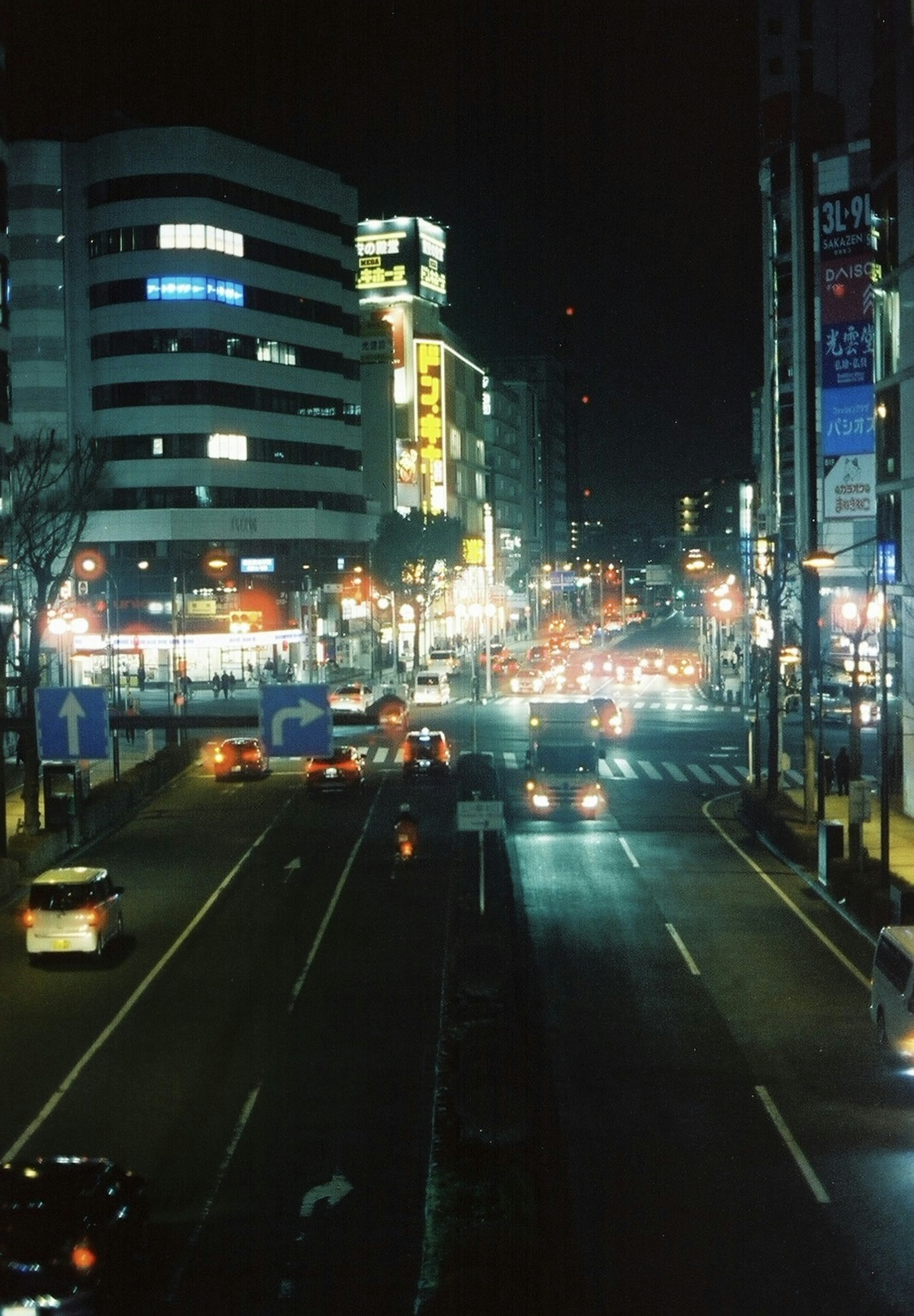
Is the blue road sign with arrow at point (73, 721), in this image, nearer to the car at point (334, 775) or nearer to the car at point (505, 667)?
the car at point (334, 775)

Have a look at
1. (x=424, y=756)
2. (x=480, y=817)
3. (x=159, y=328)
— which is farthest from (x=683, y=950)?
(x=159, y=328)

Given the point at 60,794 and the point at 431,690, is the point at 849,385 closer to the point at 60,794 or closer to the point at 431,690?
the point at 431,690

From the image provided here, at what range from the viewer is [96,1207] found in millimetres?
12984

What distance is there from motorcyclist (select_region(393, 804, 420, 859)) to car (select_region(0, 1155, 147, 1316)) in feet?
76.7

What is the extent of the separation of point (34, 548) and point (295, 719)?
2227 cm

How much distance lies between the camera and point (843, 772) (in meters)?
45.1

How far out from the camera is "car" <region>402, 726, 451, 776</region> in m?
52.5

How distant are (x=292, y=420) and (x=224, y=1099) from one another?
86857 mm

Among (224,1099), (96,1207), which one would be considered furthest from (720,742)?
(96,1207)

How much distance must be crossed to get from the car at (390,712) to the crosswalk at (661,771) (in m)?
2.18

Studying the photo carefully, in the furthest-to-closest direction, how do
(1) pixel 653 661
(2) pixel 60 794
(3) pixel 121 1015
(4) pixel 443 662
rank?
(1) pixel 653 661 < (4) pixel 443 662 < (2) pixel 60 794 < (3) pixel 121 1015

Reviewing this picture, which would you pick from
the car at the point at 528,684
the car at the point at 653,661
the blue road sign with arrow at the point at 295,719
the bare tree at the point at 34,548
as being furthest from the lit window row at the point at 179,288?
the blue road sign with arrow at the point at 295,719

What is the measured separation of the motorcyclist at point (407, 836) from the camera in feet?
123

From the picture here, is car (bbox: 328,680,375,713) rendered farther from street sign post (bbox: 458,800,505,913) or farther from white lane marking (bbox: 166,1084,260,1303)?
white lane marking (bbox: 166,1084,260,1303)
